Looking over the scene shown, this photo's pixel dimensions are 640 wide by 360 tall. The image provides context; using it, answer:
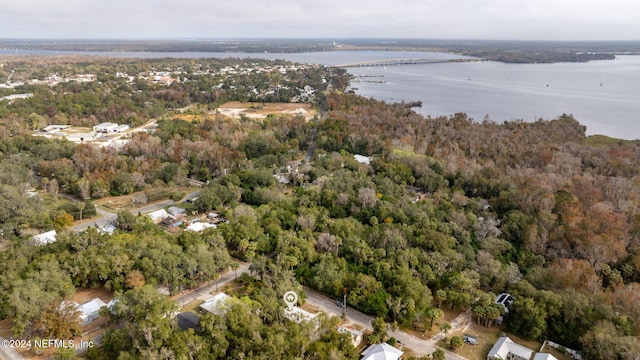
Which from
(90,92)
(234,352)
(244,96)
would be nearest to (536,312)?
(234,352)

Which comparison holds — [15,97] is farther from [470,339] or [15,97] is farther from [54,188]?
[470,339]

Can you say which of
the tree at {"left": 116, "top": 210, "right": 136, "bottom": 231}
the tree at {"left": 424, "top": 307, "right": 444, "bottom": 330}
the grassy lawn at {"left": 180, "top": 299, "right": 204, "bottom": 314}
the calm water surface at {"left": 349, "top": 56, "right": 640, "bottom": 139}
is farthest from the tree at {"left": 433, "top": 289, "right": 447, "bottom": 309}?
the calm water surface at {"left": 349, "top": 56, "right": 640, "bottom": 139}

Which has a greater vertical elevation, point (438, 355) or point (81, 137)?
point (81, 137)

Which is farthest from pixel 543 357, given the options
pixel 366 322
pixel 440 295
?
pixel 366 322

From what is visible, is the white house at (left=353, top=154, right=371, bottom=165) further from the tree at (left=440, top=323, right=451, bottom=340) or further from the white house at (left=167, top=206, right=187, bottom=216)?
the tree at (left=440, top=323, right=451, bottom=340)

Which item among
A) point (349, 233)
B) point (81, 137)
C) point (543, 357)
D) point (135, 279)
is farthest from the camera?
point (81, 137)

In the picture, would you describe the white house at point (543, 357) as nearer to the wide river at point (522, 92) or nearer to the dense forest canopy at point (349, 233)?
the dense forest canopy at point (349, 233)
